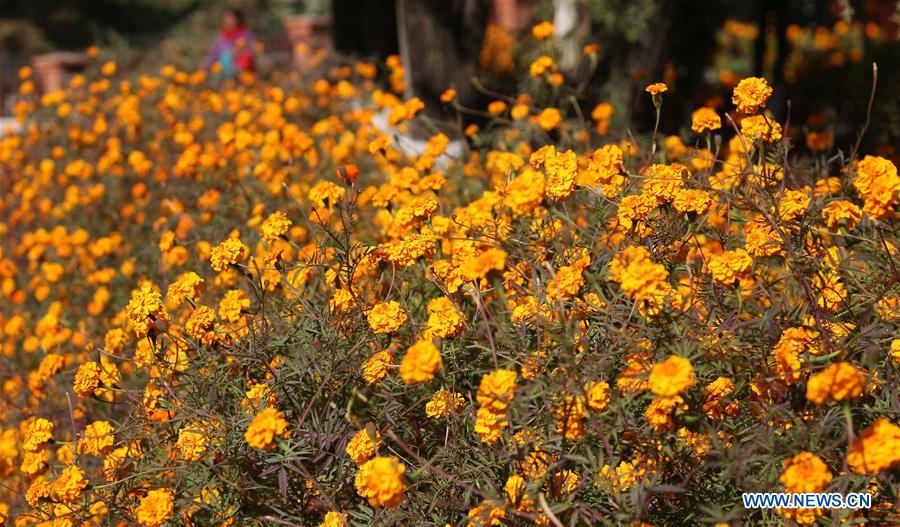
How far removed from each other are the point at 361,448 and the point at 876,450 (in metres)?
1.23

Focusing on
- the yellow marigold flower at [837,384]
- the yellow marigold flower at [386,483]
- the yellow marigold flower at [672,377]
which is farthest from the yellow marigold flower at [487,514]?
the yellow marigold flower at [837,384]

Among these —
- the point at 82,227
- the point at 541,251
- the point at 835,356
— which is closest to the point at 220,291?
the point at 541,251

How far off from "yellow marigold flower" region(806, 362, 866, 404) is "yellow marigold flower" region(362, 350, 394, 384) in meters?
1.11

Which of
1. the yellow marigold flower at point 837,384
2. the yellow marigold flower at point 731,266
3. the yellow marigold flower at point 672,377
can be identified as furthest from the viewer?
the yellow marigold flower at point 731,266

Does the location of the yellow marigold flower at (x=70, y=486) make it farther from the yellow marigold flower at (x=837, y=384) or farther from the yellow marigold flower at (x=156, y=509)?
the yellow marigold flower at (x=837, y=384)

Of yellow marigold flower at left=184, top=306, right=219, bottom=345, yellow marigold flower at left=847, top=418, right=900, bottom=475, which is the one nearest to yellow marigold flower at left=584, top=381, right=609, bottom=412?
yellow marigold flower at left=847, top=418, right=900, bottom=475

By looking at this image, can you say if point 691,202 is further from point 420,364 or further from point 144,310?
point 144,310

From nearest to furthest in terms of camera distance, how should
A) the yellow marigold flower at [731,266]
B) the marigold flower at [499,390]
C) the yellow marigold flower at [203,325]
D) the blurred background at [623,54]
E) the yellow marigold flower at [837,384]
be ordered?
the yellow marigold flower at [837,384], the marigold flower at [499,390], the yellow marigold flower at [731,266], the yellow marigold flower at [203,325], the blurred background at [623,54]

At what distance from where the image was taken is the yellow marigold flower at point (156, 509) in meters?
2.43

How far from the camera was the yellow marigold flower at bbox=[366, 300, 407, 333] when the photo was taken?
2533 mm

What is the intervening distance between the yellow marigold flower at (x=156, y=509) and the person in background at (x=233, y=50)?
7220 millimetres

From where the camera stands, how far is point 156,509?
2.44 meters

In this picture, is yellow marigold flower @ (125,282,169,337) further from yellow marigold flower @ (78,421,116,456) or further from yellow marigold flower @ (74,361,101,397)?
yellow marigold flower @ (78,421,116,456)

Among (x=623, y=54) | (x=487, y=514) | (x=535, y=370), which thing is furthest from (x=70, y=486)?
(x=623, y=54)
